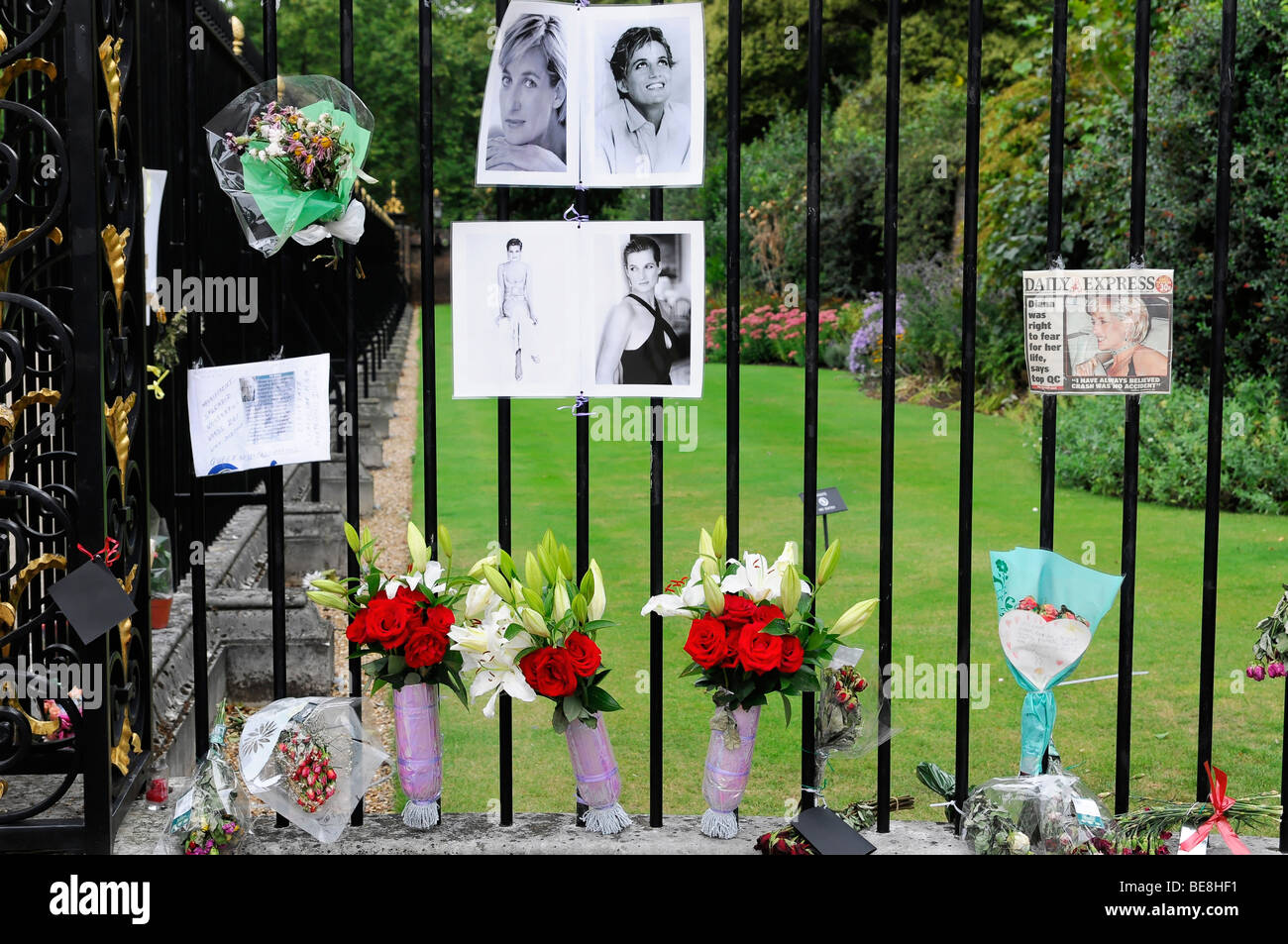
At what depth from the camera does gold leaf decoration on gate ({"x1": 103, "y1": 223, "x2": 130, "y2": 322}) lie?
9.00 feet

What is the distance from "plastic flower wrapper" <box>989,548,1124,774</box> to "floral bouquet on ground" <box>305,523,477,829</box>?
1244 mm

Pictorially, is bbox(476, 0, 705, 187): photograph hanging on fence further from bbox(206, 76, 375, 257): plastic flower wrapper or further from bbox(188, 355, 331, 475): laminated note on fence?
bbox(188, 355, 331, 475): laminated note on fence

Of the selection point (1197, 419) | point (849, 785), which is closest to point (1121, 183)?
point (1197, 419)

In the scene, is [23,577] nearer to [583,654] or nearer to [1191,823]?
[583,654]

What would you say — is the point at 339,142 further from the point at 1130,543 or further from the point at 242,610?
the point at 242,610

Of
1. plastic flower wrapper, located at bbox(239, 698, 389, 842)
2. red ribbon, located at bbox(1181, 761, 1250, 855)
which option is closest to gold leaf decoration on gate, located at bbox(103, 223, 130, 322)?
plastic flower wrapper, located at bbox(239, 698, 389, 842)

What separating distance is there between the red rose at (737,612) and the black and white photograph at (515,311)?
2.11ft

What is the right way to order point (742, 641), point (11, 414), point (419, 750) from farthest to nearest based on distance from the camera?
point (419, 750) < point (11, 414) < point (742, 641)

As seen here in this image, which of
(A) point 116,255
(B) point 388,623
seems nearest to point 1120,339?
(B) point 388,623

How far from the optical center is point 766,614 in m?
2.69

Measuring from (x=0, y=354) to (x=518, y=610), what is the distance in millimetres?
1378

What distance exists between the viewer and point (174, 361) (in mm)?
5000

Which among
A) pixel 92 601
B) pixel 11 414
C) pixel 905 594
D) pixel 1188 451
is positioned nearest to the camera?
pixel 92 601

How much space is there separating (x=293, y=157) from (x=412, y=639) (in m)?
1.10
